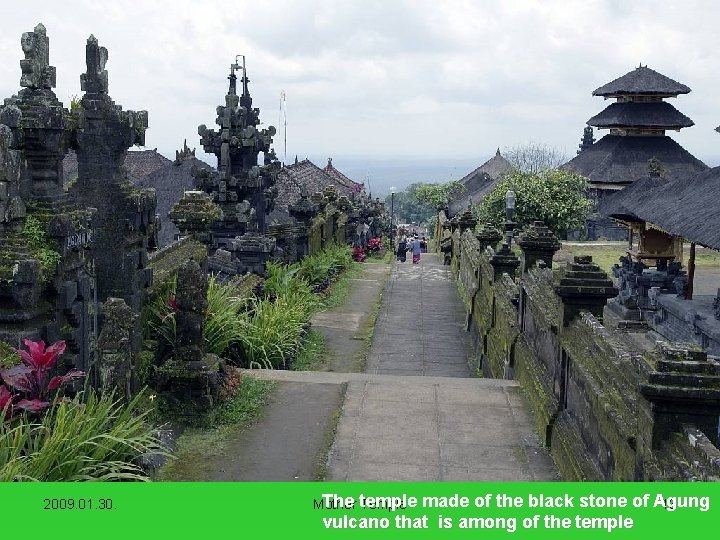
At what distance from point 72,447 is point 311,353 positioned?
27.7ft

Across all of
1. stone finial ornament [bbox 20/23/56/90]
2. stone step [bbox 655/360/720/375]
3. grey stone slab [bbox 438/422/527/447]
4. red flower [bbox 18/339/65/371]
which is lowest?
grey stone slab [bbox 438/422/527/447]

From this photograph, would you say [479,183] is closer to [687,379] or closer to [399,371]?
[399,371]

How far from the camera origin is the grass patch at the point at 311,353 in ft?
44.9

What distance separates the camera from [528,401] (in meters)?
10.1

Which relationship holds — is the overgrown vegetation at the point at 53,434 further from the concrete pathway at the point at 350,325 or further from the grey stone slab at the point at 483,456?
the concrete pathway at the point at 350,325

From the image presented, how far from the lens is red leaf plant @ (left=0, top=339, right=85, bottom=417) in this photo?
6.47m

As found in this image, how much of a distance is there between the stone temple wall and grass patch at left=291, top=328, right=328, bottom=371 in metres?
3.25

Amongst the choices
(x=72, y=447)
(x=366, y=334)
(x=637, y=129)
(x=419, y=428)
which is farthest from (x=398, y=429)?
(x=637, y=129)

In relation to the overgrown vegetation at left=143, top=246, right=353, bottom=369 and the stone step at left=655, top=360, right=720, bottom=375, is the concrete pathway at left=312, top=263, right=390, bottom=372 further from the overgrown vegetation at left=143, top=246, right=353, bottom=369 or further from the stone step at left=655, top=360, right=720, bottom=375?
the stone step at left=655, top=360, right=720, bottom=375

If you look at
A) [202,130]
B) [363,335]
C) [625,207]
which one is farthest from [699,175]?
[202,130]

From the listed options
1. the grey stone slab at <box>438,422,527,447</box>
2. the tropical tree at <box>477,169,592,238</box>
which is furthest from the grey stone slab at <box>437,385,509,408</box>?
the tropical tree at <box>477,169,592,238</box>

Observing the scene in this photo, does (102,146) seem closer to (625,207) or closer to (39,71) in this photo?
(39,71)

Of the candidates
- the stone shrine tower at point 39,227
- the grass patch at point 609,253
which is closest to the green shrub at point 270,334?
the stone shrine tower at point 39,227

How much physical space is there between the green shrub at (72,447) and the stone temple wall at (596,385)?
3.93m
